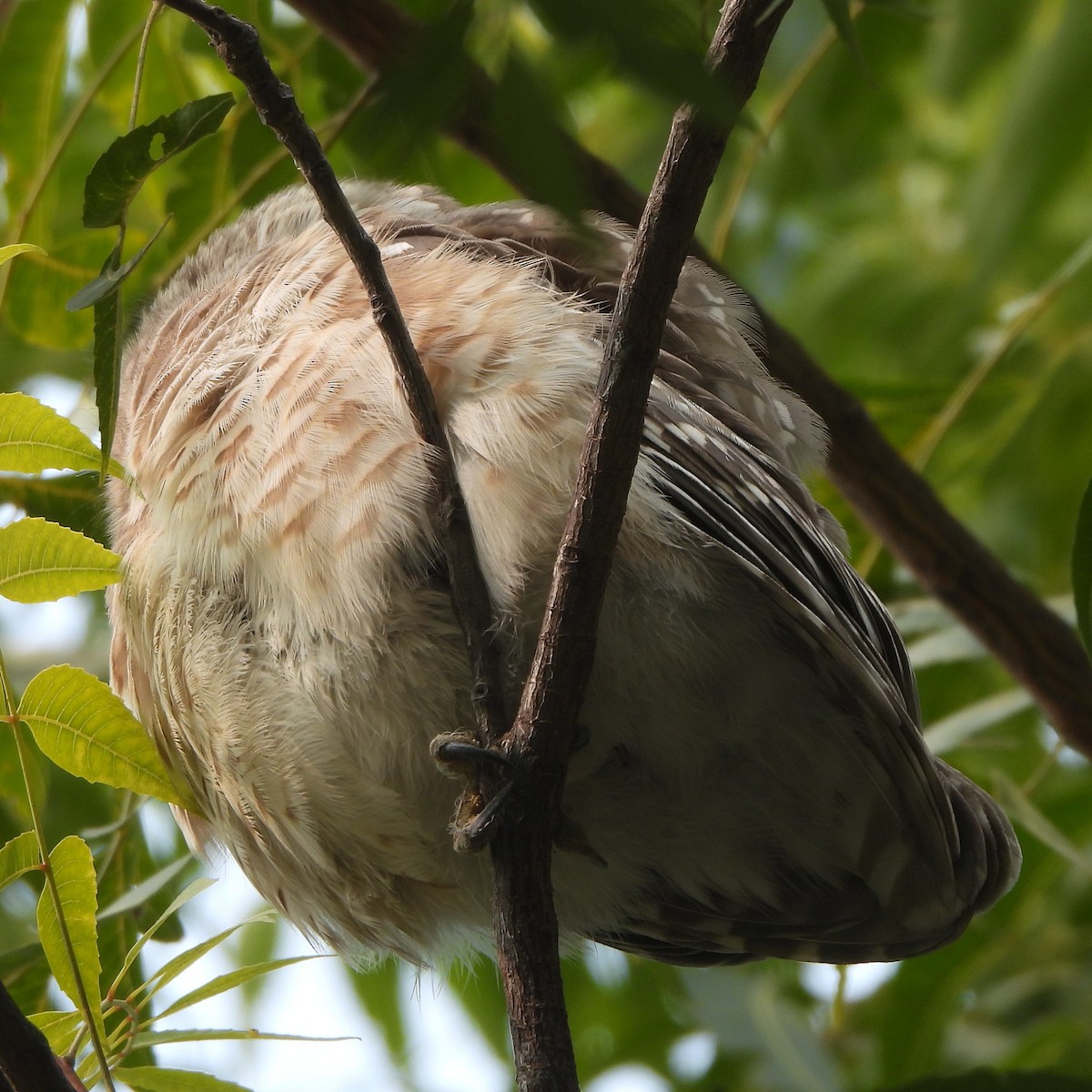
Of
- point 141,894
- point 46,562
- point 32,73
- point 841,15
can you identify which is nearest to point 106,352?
point 46,562

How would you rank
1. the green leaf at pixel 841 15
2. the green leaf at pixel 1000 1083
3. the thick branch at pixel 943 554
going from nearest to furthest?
the green leaf at pixel 841 15 → the green leaf at pixel 1000 1083 → the thick branch at pixel 943 554

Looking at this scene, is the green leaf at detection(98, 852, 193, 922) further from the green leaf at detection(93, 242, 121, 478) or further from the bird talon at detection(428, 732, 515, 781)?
the green leaf at detection(93, 242, 121, 478)

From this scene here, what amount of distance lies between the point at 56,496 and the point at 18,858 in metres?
1.42

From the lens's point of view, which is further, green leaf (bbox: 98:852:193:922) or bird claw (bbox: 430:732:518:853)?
green leaf (bbox: 98:852:193:922)

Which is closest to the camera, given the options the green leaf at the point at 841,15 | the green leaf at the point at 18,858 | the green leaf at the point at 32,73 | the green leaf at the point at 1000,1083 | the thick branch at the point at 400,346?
the green leaf at the point at 841,15

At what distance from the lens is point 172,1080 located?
1805 mm

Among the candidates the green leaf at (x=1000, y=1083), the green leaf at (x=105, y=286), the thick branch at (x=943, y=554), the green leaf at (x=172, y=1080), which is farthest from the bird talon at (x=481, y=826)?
the thick branch at (x=943, y=554)

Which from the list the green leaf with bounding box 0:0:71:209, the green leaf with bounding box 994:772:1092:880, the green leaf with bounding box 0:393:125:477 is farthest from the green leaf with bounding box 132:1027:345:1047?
the green leaf with bounding box 0:0:71:209

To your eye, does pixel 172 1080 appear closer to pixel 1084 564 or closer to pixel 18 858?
pixel 18 858

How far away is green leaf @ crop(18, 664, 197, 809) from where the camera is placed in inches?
72.8

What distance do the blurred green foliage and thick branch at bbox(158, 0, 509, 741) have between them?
2.22 feet

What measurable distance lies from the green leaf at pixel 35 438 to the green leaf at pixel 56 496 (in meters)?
1.06

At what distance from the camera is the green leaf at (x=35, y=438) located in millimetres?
1700

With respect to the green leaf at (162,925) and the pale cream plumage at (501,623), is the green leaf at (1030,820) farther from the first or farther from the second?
the green leaf at (162,925)
